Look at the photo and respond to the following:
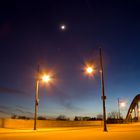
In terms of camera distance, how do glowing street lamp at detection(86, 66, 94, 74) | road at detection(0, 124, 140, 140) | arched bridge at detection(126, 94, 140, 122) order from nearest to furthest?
road at detection(0, 124, 140, 140) → glowing street lamp at detection(86, 66, 94, 74) → arched bridge at detection(126, 94, 140, 122)

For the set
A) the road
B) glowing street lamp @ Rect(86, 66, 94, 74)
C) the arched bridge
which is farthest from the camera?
the arched bridge

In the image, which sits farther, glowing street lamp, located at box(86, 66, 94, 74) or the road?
glowing street lamp, located at box(86, 66, 94, 74)

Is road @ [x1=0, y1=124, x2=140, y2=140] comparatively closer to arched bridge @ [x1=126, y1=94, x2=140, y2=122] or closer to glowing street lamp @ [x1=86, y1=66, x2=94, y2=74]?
glowing street lamp @ [x1=86, y1=66, x2=94, y2=74]

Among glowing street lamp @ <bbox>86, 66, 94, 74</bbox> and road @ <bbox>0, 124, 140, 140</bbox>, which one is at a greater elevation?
glowing street lamp @ <bbox>86, 66, 94, 74</bbox>

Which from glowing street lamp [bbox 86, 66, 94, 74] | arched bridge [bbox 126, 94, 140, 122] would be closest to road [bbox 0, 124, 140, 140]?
glowing street lamp [bbox 86, 66, 94, 74]

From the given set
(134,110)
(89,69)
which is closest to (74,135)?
(89,69)

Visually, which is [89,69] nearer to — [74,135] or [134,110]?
[74,135]

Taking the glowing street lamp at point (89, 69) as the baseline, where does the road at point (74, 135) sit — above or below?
below

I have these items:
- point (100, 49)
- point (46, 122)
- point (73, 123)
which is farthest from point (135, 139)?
point (73, 123)

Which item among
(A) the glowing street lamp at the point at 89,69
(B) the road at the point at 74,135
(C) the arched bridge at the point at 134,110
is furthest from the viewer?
(C) the arched bridge at the point at 134,110

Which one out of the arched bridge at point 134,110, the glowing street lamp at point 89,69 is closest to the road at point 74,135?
the glowing street lamp at point 89,69

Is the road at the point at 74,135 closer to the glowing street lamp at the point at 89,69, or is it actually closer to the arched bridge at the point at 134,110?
the glowing street lamp at the point at 89,69

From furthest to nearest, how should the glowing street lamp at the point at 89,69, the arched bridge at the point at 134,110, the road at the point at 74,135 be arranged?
the arched bridge at the point at 134,110 < the glowing street lamp at the point at 89,69 < the road at the point at 74,135

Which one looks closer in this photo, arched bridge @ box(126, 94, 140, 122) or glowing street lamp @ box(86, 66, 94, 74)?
glowing street lamp @ box(86, 66, 94, 74)
